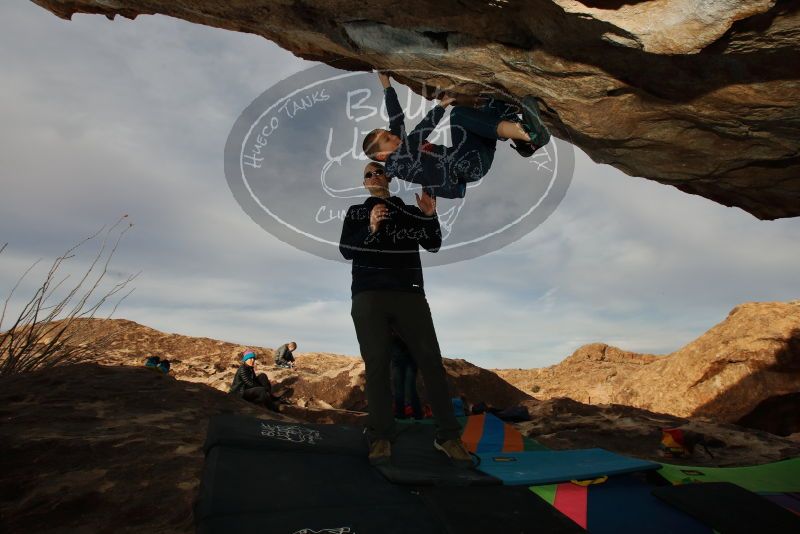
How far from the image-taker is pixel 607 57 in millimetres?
3307

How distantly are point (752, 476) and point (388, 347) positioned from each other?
2.99 metres

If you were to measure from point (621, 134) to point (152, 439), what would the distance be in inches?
197

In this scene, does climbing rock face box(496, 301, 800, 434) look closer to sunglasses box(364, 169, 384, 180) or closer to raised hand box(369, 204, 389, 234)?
raised hand box(369, 204, 389, 234)

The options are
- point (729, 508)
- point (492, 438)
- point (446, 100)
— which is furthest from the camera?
point (492, 438)

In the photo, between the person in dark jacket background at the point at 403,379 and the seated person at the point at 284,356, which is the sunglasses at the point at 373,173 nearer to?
the person in dark jacket background at the point at 403,379

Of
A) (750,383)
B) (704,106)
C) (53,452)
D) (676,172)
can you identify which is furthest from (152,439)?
(750,383)

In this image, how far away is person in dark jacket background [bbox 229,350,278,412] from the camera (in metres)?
6.93

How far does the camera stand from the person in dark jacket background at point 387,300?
324 cm

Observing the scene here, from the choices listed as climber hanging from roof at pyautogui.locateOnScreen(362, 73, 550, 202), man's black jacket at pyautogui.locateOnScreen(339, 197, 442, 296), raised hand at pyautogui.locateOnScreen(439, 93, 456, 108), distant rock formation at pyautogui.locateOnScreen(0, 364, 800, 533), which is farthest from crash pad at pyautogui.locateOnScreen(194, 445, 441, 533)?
raised hand at pyautogui.locateOnScreen(439, 93, 456, 108)

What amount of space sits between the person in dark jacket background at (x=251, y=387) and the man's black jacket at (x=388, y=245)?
439cm

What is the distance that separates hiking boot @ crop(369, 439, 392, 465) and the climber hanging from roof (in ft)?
6.08

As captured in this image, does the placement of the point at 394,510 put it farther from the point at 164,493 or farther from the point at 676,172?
the point at 676,172

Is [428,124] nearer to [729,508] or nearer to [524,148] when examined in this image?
[524,148]

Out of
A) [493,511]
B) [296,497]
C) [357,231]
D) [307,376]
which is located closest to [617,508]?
[493,511]
